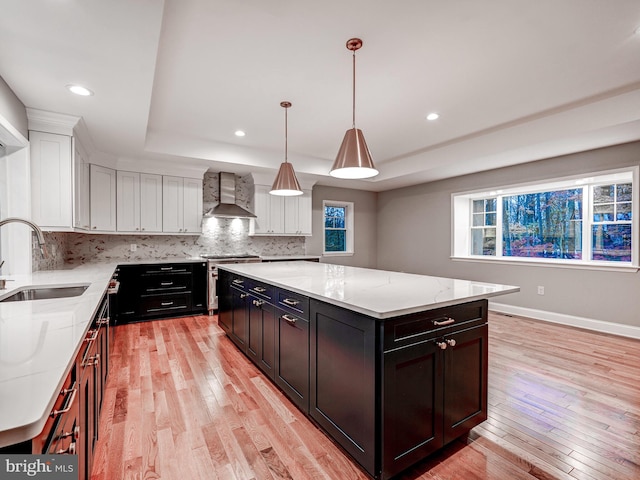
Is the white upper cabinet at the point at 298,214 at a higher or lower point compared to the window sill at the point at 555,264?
higher

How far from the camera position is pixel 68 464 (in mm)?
861

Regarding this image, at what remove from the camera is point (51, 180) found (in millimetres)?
3186

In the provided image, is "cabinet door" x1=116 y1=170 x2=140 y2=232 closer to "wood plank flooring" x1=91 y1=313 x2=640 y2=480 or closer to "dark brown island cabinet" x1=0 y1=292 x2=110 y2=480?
"wood plank flooring" x1=91 y1=313 x2=640 y2=480

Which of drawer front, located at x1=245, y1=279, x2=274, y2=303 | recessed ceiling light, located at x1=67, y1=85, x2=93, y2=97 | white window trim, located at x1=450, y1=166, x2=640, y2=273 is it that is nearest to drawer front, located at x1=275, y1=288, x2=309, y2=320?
drawer front, located at x1=245, y1=279, x2=274, y2=303

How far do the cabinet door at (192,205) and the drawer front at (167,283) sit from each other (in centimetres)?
81

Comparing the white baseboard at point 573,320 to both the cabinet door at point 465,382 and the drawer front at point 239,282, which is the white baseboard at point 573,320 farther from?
the drawer front at point 239,282

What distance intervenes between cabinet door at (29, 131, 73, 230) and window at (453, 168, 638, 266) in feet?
18.7

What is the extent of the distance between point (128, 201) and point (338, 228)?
13.7 ft

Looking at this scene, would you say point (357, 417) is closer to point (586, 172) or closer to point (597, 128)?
point (597, 128)

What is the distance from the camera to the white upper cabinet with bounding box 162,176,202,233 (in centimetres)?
512

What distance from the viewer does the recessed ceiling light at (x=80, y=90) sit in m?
2.63

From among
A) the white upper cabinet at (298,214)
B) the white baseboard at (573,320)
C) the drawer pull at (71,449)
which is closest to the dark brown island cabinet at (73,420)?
the drawer pull at (71,449)

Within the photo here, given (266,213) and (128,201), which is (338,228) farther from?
(128,201)

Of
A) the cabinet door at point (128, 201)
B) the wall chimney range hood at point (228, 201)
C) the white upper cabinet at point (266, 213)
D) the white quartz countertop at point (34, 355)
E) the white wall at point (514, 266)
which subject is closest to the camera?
the white quartz countertop at point (34, 355)
